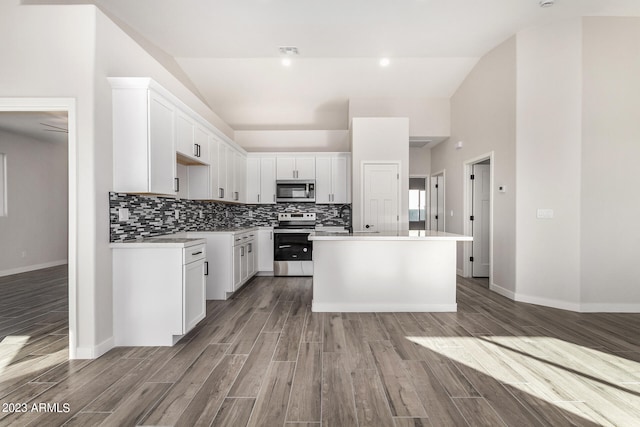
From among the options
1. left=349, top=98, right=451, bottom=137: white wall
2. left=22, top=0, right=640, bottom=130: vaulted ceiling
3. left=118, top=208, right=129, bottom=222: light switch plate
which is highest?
left=22, top=0, right=640, bottom=130: vaulted ceiling

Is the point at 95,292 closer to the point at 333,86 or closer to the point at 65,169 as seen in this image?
Result: the point at 333,86

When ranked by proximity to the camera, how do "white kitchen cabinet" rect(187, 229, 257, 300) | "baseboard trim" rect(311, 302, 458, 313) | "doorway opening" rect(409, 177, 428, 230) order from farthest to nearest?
"doorway opening" rect(409, 177, 428, 230) → "white kitchen cabinet" rect(187, 229, 257, 300) → "baseboard trim" rect(311, 302, 458, 313)

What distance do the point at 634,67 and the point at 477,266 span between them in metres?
3.46

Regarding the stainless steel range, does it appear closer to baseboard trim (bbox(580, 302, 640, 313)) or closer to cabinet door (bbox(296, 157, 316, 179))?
cabinet door (bbox(296, 157, 316, 179))

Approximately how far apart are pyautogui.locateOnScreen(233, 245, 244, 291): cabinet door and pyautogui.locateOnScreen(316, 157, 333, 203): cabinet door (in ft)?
6.70

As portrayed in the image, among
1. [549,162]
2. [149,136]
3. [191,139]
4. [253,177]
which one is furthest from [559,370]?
[253,177]

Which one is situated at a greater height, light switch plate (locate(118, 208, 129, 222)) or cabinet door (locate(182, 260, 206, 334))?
light switch plate (locate(118, 208, 129, 222))

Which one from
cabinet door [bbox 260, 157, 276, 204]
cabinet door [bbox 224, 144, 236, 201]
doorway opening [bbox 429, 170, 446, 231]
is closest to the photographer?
cabinet door [bbox 224, 144, 236, 201]

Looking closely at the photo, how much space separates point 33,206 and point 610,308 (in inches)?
380

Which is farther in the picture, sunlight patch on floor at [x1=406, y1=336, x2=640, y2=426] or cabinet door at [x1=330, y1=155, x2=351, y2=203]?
cabinet door at [x1=330, y1=155, x2=351, y2=203]

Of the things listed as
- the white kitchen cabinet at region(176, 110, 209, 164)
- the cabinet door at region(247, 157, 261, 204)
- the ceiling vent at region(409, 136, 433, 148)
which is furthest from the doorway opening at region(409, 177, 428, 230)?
the white kitchen cabinet at region(176, 110, 209, 164)

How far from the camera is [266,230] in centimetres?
579

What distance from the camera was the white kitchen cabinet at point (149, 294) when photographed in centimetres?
274

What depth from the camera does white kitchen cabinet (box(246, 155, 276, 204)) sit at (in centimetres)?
617
